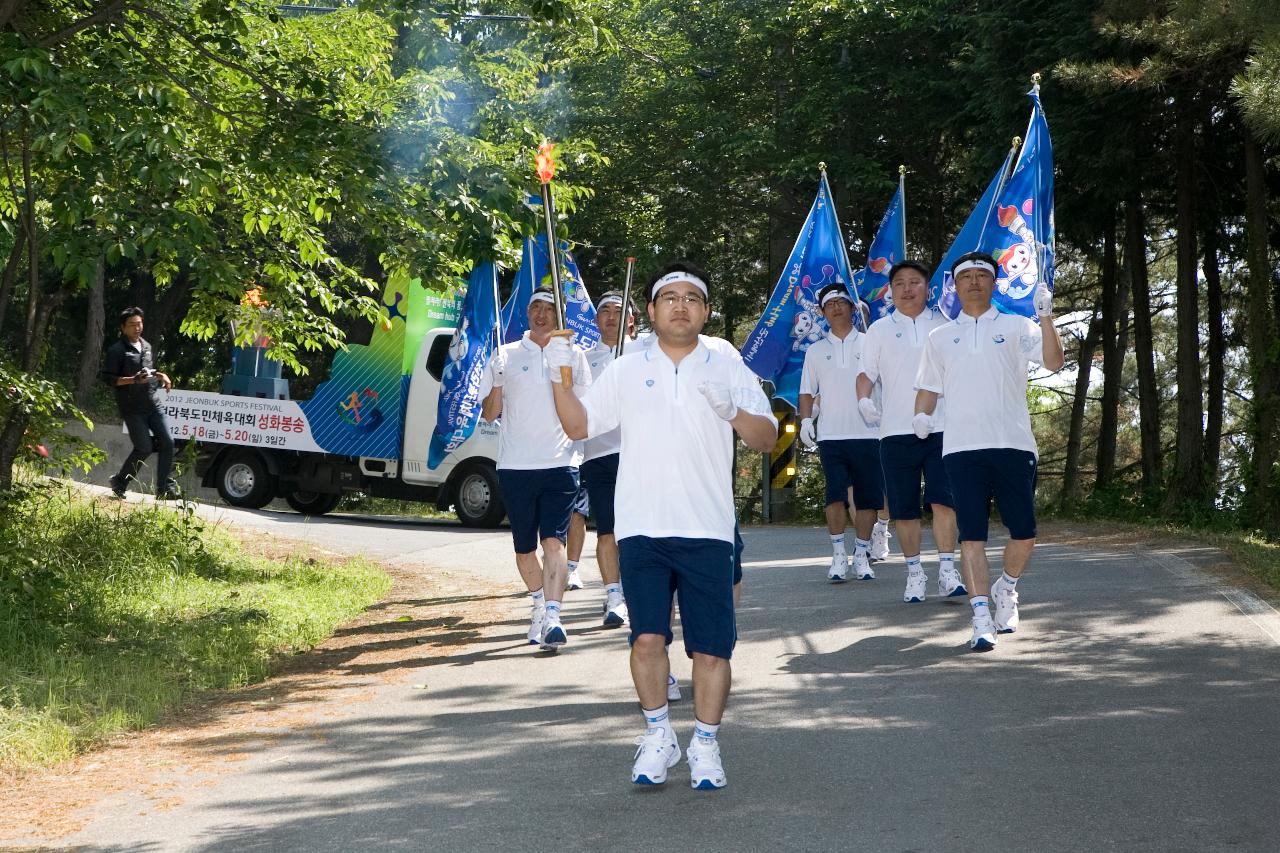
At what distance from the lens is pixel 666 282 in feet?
18.5

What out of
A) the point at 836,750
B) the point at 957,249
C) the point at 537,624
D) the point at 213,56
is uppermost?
the point at 213,56

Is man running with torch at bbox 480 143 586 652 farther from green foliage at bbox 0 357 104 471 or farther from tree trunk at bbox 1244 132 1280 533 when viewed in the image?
tree trunk at bbox 1244 132 1280 533

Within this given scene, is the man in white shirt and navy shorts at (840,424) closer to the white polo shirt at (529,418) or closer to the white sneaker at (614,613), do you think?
the white sneaker at (614,613)

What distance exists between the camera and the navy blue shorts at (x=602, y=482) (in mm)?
9312

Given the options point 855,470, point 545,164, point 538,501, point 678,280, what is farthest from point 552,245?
point 855,470

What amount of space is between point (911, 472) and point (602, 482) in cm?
214

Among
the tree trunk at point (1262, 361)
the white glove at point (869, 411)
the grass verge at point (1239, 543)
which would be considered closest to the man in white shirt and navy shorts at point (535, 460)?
the white glove at point (869, 411)

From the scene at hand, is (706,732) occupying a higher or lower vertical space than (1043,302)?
lower

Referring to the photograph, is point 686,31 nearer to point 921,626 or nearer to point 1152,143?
point 1152,143

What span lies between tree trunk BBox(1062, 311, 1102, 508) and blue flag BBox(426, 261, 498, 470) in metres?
17.0

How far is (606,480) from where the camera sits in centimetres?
→ 934

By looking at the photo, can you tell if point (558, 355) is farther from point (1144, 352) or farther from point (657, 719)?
point (1144, 352)

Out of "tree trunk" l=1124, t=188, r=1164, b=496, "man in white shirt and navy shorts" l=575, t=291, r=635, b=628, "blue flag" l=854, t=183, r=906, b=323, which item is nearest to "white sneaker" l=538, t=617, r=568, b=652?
"man in white shirt and navy shorts" l=575, t=291, r=635, b=628

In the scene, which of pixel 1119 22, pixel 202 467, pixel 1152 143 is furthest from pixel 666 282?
pixel 202 467
